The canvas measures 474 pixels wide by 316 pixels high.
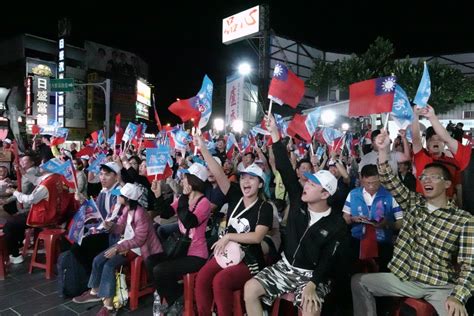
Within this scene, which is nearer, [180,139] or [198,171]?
[198,171]

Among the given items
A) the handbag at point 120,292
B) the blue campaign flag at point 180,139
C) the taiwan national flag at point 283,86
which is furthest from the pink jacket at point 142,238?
the blue campaign flag at point 180,139

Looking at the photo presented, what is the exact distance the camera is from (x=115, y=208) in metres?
4.61

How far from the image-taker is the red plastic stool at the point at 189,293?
3602 millimetres

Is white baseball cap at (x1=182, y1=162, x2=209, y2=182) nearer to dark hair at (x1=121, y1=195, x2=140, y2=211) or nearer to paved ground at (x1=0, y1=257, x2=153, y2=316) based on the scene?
dark hair at (x1=121, y1=195, x2=140, y2=211)

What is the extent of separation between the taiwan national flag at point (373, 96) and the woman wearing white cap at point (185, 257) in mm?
2222

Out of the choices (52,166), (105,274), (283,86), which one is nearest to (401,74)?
(283,86)

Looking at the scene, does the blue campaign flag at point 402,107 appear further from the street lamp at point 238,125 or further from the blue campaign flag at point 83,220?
the street lamp at point 238,125

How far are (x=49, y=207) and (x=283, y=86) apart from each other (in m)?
4.23

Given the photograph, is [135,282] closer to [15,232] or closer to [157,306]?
[157,306]

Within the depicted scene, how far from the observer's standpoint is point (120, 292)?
407 centimetres

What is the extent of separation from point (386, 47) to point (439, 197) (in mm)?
21962

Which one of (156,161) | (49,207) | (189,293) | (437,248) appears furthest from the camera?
(156,161)

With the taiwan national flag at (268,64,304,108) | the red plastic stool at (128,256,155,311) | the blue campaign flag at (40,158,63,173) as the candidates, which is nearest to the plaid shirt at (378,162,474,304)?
the taiwan national flag at (268,64,304,108)

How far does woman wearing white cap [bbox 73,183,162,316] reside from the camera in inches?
158
